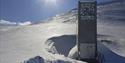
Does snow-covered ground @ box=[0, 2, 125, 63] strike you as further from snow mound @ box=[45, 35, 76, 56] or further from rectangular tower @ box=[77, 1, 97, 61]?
rectangular tower @ box=[77, 1, 97, 61]

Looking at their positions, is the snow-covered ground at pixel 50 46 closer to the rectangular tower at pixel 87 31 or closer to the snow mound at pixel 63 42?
the snow mound at pixel 63 42

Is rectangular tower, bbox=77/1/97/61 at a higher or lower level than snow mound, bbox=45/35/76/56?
higher

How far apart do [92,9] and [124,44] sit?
13.0m

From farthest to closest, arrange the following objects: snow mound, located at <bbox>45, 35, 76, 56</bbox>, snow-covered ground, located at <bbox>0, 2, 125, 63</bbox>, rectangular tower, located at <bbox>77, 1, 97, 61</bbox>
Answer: snow mound, located at <bbox>45, 35, 76, 56</bbox> < rectangular tower, located at <bbox>77, 1, 97, 61</bbox> < snow-covered ground, located at <bbox>0, 2, 125, 63</bbox>

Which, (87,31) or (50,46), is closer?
(87,31)

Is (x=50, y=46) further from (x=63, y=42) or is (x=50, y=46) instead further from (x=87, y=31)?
(x=87, y=31)

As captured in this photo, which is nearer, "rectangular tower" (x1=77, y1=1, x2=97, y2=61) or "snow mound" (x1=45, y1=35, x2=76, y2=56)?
"rectangular tower" (x1=77, y1=1, x2=97, y2=61)

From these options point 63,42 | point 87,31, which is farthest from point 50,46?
point 87,31

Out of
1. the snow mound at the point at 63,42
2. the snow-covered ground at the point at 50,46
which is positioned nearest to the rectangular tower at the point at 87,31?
the snow-covered ground at the point at 50,46

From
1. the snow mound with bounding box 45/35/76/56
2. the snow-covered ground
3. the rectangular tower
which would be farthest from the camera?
the snow mound with bounding box 45/35/76/56

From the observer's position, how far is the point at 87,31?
30.1m

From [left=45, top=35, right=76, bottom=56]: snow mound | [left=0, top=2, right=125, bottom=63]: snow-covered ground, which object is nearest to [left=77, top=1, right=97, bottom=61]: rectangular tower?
[left=0, top=2, right=125, bottom=63]: snow-covered ground

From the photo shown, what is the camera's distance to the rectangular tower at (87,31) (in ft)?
97.7

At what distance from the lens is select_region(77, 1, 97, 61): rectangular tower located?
29766 mm
